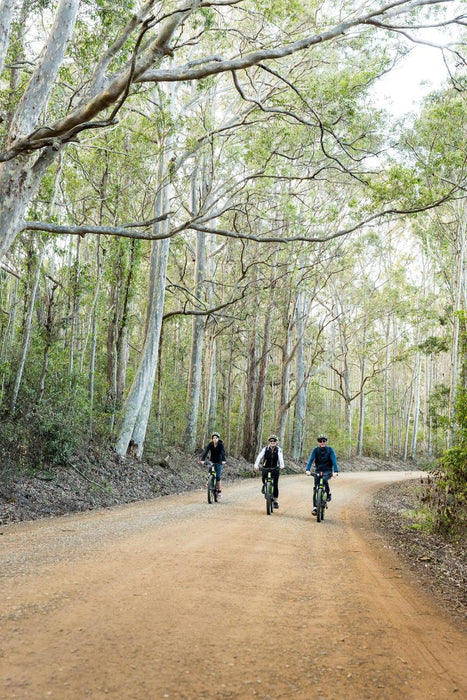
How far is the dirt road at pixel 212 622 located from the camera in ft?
10.8

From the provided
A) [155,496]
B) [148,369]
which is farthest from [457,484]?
[148,369]

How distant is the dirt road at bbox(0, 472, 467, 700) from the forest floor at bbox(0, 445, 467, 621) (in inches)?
20.5

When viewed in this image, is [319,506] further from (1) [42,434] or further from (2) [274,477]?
(1) [42,434]

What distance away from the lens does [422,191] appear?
13672 mm

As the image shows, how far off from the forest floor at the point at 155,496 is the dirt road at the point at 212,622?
1.71ft

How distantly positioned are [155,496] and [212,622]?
11031 mm

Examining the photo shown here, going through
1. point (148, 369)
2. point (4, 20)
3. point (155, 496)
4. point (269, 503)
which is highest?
point (4, 20)

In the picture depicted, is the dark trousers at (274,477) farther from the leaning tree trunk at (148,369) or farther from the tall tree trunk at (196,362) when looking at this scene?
the tall tree trunk at (196,362)

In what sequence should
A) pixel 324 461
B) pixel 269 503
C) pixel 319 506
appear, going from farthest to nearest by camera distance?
1. pixel 324 461
2. pixel 269 503
3. pixel 319 506

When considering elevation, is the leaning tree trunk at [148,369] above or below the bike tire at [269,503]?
above

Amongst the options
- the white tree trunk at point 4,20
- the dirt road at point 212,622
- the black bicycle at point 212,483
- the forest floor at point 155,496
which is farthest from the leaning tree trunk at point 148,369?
the dirt road at point 212,622

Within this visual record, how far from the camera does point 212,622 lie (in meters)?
4.31

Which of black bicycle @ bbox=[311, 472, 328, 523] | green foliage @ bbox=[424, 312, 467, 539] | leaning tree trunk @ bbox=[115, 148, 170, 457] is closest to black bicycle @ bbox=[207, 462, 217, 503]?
black bicycle @ bbox=[311, 472, 328, 523]

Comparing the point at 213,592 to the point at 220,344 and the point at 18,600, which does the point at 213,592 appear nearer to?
the point at 18,600
